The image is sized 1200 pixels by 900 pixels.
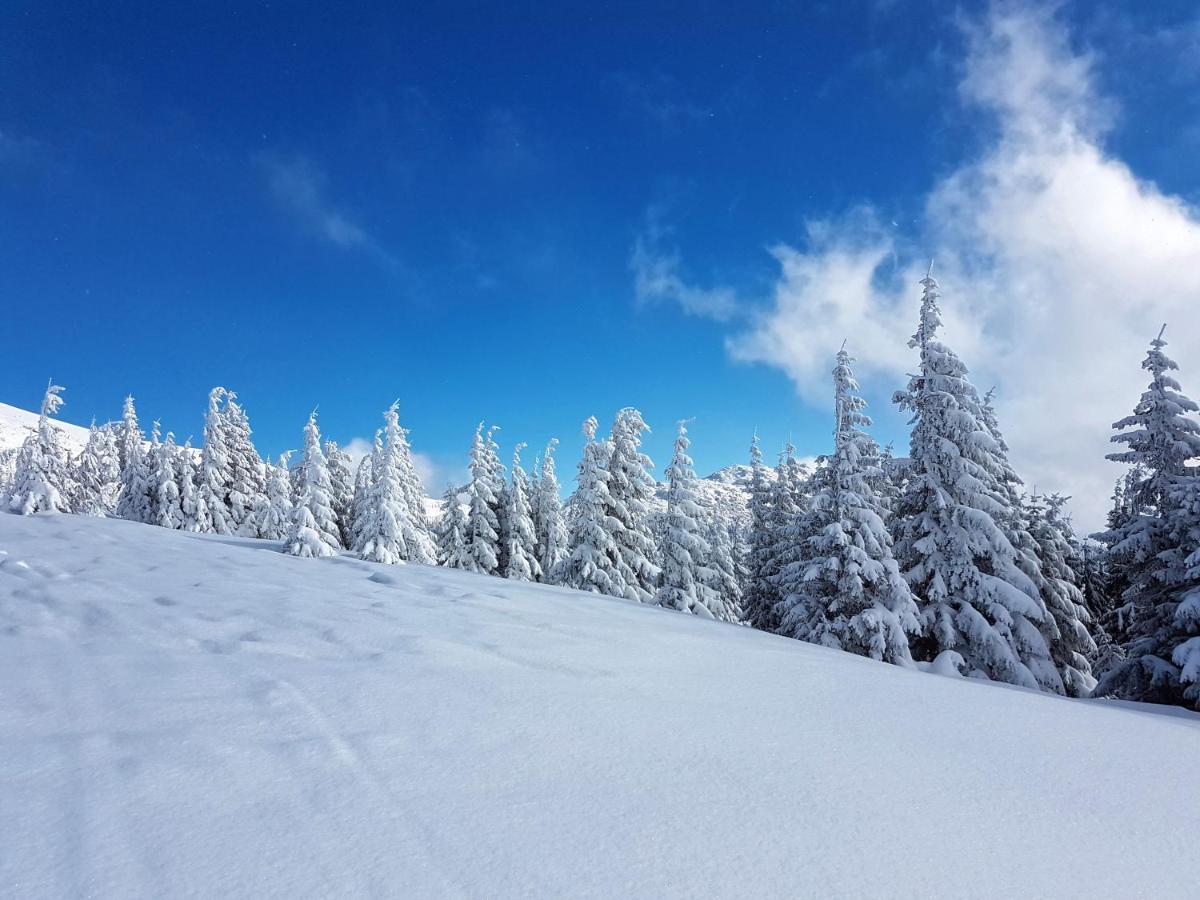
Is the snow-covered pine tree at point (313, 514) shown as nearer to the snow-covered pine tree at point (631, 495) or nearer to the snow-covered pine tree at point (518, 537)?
the snow-covered pine tree at point (518, 537)

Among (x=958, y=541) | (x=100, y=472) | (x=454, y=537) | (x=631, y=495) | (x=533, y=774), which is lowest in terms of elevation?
(x=533, y=774)

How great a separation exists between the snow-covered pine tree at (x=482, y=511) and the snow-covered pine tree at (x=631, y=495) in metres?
8.37

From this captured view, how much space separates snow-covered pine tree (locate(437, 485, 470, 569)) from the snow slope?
2368cm

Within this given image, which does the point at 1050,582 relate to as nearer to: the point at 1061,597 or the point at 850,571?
the point at 1061,597

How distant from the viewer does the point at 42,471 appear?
30672 mm

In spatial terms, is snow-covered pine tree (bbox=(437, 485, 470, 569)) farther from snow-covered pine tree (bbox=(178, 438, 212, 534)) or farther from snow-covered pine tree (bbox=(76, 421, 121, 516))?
snow-covered pine tree (bbox=(76, 421, 121, 516))

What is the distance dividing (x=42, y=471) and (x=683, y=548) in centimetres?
3504

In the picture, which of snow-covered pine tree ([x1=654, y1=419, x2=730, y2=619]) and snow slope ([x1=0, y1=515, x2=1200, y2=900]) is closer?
snow slope ([x1=0, y1=515, x2=1200, y2=900])

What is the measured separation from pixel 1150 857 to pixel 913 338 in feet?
55.7

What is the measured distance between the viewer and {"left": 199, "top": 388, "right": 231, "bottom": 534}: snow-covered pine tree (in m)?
36.0

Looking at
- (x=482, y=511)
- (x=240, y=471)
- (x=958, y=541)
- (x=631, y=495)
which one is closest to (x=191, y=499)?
(x=240, y=471)

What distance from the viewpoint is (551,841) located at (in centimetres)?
256

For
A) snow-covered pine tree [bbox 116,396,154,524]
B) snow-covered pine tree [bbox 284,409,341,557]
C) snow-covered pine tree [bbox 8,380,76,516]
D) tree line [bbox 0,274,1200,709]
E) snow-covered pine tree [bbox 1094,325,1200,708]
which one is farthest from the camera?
snow-covered pine tree [bbox 116,396,154,524]

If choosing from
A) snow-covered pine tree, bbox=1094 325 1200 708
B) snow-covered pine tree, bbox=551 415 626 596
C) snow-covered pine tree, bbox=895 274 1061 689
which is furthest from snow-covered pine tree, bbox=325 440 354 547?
snow-covered pine tree, bbox=1094 325 1200 708
